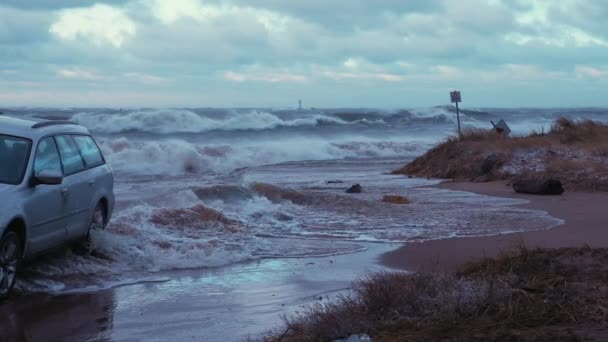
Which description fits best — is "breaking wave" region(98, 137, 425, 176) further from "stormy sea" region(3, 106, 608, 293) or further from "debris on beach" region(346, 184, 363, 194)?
"debris on beach" region(346, 184, 363, 194)

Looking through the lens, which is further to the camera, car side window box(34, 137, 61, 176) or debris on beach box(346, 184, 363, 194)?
debris on beach box(346, 184, 363, 194)

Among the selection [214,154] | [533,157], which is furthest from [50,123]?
[214,154]

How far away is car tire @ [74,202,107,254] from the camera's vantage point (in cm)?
952

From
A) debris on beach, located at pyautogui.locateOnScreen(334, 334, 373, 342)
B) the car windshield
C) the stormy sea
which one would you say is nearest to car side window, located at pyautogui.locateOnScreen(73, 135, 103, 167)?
the stormy sea

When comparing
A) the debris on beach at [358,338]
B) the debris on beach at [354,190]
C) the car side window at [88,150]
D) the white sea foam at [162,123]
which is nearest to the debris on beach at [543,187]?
the debris on beach at [354,190]

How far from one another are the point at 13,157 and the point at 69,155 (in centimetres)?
103

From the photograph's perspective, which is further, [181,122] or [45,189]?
[181,122]

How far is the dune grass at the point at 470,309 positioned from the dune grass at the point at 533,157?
10.9 m

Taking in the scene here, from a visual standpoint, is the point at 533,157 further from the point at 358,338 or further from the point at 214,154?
the point at 358,338

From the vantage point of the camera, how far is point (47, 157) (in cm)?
859

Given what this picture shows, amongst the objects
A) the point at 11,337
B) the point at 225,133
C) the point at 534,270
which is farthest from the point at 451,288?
the point at 225,133

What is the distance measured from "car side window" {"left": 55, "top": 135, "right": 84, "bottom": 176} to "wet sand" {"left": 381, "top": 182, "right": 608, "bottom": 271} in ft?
11.7

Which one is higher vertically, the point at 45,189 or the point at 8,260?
the point at 45,189

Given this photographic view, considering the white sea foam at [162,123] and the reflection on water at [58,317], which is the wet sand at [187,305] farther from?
the white sea foam at [162,123]
